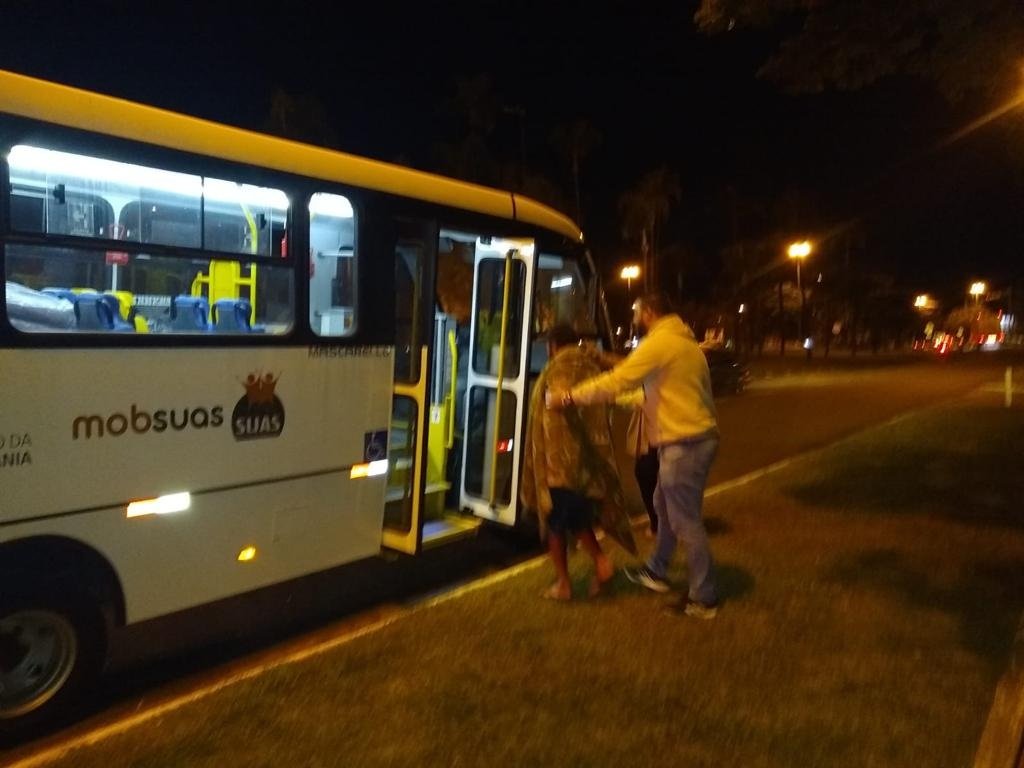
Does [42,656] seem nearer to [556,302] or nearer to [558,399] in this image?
[558,399]

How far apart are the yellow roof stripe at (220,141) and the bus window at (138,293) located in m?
0.60

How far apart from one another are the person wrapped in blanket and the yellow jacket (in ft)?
0.88

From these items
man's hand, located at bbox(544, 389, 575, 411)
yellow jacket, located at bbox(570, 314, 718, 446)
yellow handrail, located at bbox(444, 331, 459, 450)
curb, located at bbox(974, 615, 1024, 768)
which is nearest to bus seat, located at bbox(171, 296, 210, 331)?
man's hand, located at bbox(544, 389, 575, 411)

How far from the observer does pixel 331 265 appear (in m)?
5.89

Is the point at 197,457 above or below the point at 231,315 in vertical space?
below

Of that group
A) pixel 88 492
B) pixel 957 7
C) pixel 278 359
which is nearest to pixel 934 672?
pixel 278 359

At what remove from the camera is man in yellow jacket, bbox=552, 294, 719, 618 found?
566 cm

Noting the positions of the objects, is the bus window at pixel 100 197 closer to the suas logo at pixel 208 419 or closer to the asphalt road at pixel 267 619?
the suas logo at pixel 208 419

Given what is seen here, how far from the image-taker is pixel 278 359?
5.46 meters

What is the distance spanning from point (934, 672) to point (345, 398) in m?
3.73

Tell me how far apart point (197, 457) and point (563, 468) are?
2203mm

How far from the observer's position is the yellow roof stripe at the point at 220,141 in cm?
438

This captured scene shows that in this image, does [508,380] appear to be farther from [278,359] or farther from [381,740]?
[381,740]

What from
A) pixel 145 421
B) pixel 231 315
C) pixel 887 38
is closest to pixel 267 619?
pixel 145 421
